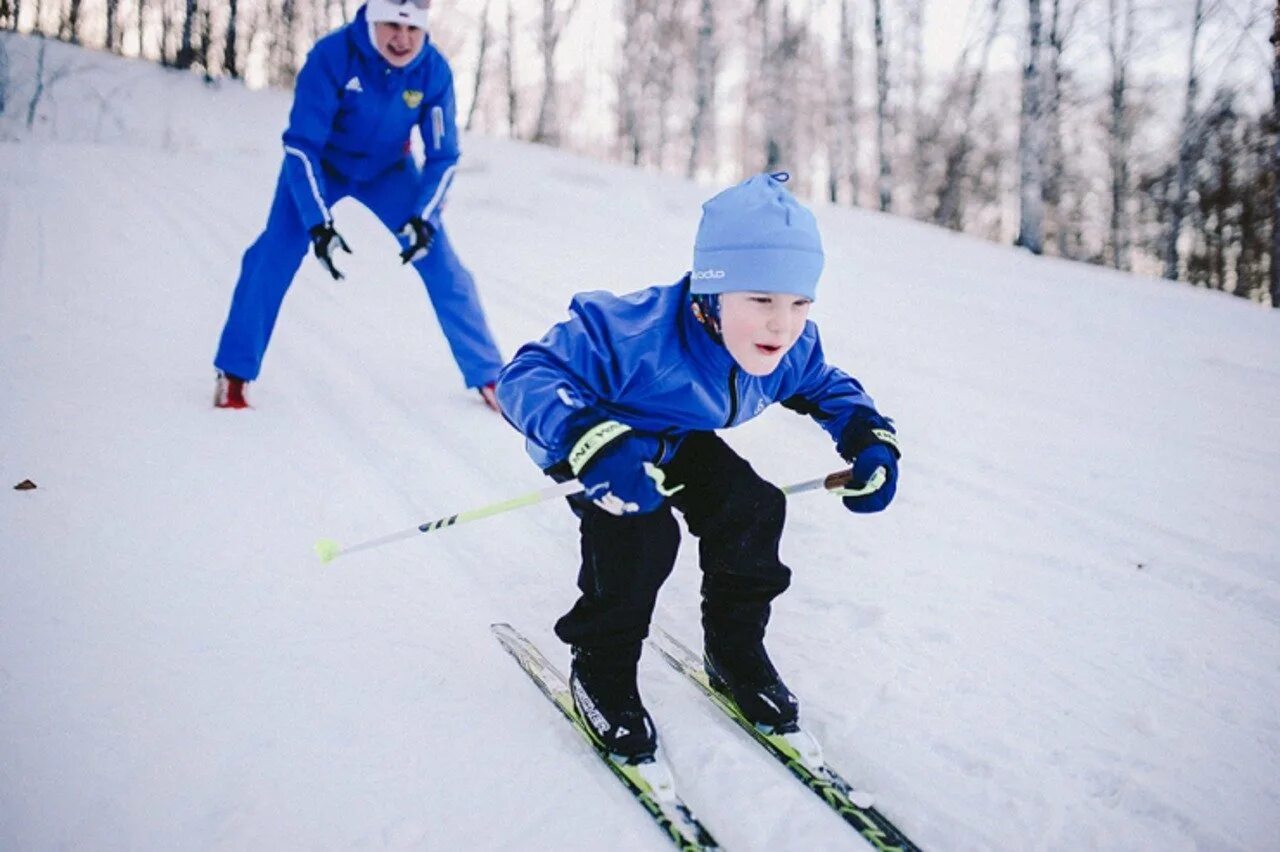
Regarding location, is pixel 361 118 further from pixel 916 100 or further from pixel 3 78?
pixel 916 100

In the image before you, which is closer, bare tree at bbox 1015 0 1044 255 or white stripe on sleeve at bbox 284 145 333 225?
white stripe on sleeve at bbox 284 145 333 225

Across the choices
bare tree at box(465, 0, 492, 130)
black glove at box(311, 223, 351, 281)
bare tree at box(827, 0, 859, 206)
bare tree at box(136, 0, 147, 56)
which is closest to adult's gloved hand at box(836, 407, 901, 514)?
black glove at box(311, 223, 351, 281)

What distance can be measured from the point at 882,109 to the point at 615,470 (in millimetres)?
18160

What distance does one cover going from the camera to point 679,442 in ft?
6.86

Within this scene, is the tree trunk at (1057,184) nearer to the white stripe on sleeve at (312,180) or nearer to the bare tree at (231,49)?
the white stripe on sleeve at (312,180)

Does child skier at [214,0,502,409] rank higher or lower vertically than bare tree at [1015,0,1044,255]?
lower

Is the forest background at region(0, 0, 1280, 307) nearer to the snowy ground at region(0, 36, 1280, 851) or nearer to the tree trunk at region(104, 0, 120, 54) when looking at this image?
the tree trunk at region(104, 0, 120, 54)

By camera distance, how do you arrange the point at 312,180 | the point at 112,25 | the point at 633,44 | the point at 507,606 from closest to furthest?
the point at 507,606
the point at 312,180
the point at 633,44
the point at 112,25

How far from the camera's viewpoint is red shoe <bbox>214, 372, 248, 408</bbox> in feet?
11.6

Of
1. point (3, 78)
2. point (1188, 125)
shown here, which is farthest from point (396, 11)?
point (1188, 125)

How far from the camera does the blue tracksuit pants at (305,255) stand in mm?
3544

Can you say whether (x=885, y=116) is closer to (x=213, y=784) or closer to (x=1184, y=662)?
(x=1184, y=662)

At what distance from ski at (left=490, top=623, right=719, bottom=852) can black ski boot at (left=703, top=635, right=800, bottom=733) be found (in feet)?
0.86

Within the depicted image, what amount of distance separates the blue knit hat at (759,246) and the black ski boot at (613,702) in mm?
904
